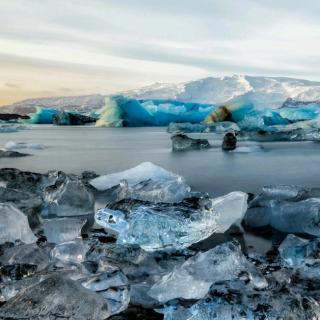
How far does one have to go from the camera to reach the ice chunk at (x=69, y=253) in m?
2.06

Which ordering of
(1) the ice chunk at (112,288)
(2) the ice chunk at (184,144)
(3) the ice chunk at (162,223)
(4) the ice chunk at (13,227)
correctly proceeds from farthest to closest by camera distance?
(2) the ice chunk at (184,144)
(4) the ice chunk at (13,227)
(3) the ice chunk at (162,223)
(1) the ice chunk at (112,288)

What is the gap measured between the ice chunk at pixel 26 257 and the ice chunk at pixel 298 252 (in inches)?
40.1

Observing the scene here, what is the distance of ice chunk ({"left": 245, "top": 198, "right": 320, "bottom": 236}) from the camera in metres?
2.61

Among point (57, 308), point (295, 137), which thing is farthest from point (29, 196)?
point (295, 137)

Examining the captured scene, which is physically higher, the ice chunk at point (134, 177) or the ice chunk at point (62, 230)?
the ice chunk at point (62, 230)

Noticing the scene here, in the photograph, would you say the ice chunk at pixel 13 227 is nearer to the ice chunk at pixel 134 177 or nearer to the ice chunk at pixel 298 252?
the ice chunk at pixel 298 252

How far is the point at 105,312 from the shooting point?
1.50m

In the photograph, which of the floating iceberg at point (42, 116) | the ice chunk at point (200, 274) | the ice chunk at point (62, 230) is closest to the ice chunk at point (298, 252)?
the ice chunk at point (200, 274)

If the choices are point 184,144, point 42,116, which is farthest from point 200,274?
point 42,116

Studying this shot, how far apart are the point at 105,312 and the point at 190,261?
0.45 m

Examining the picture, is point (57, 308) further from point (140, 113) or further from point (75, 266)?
point (140, 113)

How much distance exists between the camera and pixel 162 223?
2.21m

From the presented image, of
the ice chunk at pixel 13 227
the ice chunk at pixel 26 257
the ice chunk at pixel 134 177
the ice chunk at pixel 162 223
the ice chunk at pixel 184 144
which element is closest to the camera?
the ice chunk at pixel 26 257

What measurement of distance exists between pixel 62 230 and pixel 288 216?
4.06 ft
